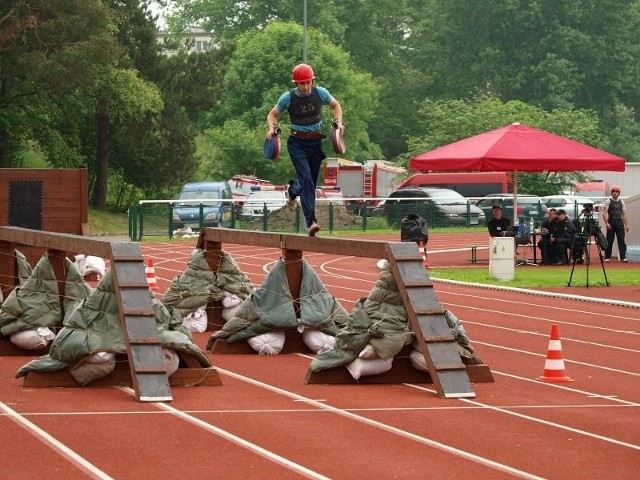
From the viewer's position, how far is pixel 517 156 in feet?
100

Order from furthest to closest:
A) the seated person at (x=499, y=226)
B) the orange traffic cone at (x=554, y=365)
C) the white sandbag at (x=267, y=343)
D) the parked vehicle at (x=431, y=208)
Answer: the parked vehicle at (x=431, y=208)
the seated person at (x=499, y=226)
the white sandbag at (x=267, y=343)
the orange traffic cone at (x=554, y=365)

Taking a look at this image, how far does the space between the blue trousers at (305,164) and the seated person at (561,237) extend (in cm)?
1872

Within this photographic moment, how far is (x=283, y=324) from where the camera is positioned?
16.6m

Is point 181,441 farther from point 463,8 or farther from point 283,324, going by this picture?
point 463,8

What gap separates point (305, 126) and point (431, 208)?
36.5 meters

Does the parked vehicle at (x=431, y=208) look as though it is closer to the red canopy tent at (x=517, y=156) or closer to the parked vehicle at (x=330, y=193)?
the parked vehicle at (x=330, y=193)

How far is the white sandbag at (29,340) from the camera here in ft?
53.5

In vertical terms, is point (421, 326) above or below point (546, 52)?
below

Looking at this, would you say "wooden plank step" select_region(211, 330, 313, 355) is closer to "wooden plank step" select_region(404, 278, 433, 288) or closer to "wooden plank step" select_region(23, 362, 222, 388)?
"wooden plank step" select_region(23, 362, 222, 388)

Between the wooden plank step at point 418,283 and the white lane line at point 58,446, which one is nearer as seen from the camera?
the white lane line at point 58,446

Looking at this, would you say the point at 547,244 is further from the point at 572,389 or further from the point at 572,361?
the point at 572,389

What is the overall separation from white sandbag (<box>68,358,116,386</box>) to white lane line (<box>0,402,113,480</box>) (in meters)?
1.34

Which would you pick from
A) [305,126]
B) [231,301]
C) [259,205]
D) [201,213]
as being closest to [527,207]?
[259,205]

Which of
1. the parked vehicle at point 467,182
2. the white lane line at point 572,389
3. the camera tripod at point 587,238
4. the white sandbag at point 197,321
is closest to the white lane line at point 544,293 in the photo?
the camera tripod at point 587,238
